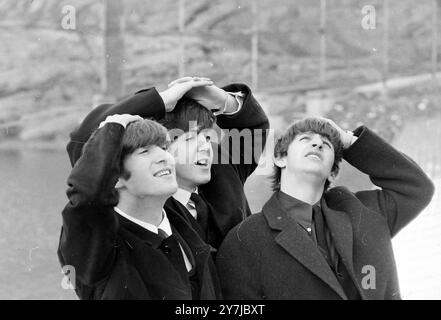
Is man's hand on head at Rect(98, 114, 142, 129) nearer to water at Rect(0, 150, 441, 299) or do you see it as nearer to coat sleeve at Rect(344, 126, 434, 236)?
coat sleeve at Rect(344, 126, 434, 236)

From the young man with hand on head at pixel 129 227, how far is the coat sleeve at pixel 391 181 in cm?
39

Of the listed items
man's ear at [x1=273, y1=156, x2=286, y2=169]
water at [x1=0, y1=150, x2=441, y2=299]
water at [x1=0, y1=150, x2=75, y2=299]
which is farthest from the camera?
water at [x1=0, y1=150, x2=75, y2=299]

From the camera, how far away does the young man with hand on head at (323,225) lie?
167cm

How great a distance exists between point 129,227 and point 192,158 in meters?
0.28

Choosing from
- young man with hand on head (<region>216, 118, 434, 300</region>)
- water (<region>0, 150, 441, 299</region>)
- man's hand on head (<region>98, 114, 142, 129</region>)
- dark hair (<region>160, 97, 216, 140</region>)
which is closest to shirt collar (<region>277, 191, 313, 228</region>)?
young man with hand on head (<region>216, 118, 434, 300</region>)

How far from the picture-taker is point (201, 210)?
6.13 ft

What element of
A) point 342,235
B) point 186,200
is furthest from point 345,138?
point 186,200

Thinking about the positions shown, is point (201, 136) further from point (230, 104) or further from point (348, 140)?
point (348, 140)

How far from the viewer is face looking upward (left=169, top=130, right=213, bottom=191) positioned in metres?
1.83

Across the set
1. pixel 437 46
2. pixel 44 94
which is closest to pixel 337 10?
pixel 437 46

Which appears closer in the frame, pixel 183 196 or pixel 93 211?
pixel 93 211

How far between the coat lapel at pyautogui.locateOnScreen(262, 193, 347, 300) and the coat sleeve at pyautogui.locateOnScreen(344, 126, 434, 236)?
19 cm

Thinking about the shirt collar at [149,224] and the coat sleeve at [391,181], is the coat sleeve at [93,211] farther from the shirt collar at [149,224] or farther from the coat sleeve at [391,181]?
the coat sleeve at [391,181]

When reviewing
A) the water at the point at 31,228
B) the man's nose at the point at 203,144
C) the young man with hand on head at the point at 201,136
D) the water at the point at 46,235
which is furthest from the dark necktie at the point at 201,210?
the water at the point at 31,228
